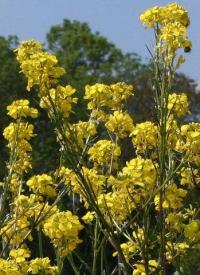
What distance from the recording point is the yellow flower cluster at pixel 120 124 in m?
4.30

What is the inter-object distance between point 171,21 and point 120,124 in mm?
778

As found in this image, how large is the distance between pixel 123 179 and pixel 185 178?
1015 mm

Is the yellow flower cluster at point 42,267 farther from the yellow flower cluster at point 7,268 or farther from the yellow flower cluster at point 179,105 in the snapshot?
the yellow flower cluster at point 179,105

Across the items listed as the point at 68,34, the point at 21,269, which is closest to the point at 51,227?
the point at 21,269

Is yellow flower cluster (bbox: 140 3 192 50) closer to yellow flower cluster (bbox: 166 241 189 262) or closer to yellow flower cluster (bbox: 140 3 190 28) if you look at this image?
yellow flower cluster (bbox: 140 3 190 28)

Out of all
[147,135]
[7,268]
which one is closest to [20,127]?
[147,135]

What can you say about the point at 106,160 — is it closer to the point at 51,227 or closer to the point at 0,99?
the point at 51,227

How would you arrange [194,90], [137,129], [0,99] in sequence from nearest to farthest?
[137,129]
[0,99]
[194,90]

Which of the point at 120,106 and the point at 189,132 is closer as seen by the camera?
the point at 189,132

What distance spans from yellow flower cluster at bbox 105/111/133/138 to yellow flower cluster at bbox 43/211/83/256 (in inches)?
38.1

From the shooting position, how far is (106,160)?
416 cm

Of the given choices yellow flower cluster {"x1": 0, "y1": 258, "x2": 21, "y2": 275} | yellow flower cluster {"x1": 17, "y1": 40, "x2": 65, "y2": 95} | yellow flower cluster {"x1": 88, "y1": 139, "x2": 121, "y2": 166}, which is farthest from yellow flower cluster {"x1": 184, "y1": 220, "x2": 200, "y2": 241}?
yellow flower cluster {"x1": 88, "y1": 139, "x2": 121, "y2": 166}

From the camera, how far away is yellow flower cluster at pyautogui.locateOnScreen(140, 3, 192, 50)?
3.62 m

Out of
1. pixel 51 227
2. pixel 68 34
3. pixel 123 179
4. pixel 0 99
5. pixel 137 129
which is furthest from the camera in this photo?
pixel 68 34
